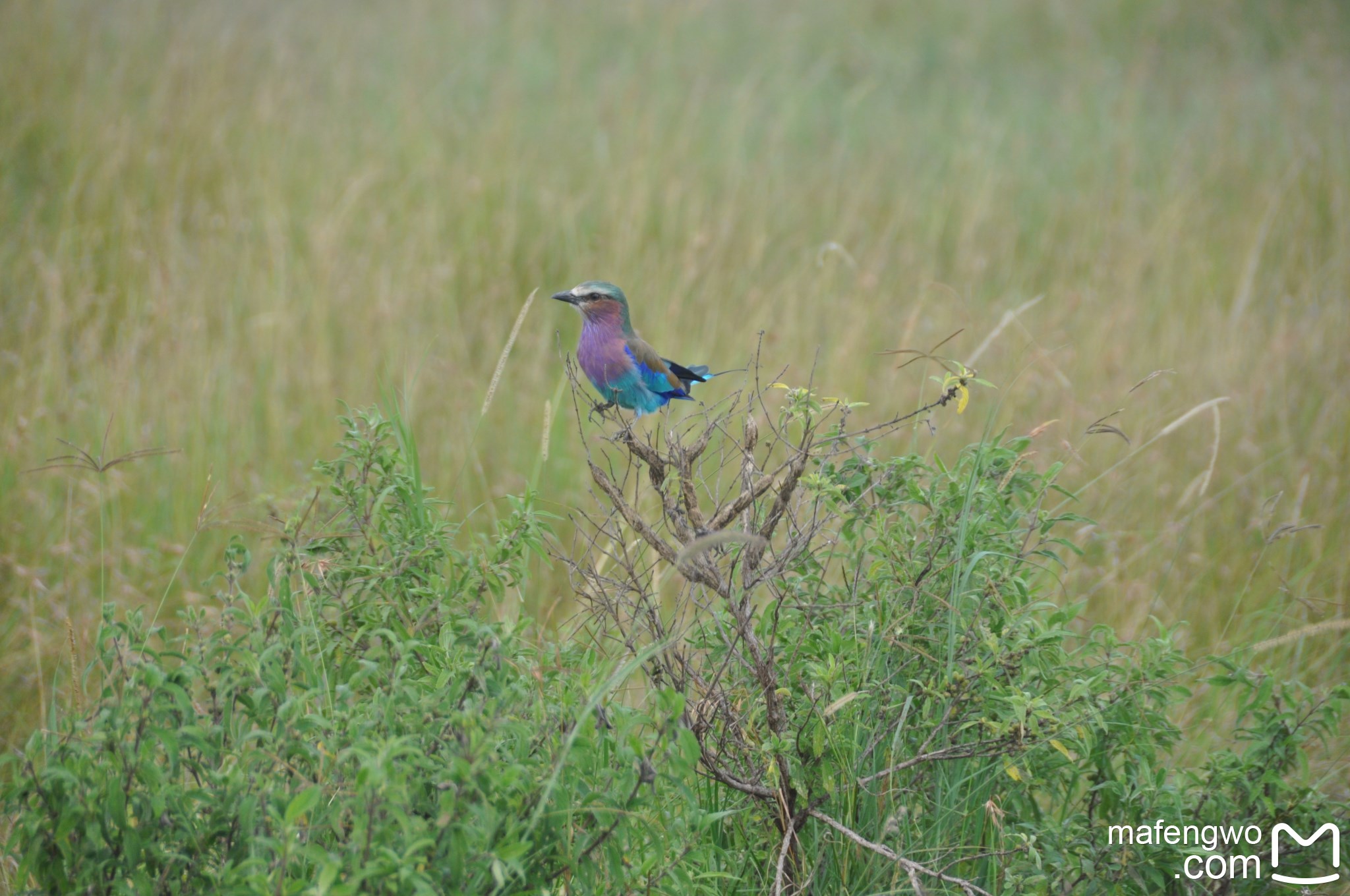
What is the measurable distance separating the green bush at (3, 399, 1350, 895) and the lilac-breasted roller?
0.22 metres

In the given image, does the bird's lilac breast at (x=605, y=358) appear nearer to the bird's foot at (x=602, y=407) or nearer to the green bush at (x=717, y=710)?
the bird's foot at (x=602, y=407)

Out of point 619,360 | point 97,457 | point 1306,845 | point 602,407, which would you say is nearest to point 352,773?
point 602,407

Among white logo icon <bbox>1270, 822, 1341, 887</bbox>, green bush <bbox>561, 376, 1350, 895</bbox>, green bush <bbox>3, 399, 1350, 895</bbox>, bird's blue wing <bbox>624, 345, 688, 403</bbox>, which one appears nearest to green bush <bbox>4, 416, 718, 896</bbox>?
green bush <bbox>3, 399, 1350, 895</bbox>

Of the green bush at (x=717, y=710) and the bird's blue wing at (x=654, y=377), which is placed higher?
the bird's blue wing at (x=654, y=377)

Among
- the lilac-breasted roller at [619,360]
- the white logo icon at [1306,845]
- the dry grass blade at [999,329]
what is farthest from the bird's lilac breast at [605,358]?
the white logo icon at [1306,845]

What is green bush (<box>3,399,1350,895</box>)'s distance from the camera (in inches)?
61.3

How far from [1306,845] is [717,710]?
1.11 meters

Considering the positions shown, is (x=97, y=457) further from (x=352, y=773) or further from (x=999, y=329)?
(x=999, y=329)

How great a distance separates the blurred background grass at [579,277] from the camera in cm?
363

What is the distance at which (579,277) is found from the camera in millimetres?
5191

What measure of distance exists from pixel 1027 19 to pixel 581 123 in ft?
23.2

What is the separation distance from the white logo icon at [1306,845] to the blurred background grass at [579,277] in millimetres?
727

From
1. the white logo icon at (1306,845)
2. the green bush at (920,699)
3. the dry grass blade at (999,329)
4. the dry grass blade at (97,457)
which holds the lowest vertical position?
the white logo icon at (1306,845)

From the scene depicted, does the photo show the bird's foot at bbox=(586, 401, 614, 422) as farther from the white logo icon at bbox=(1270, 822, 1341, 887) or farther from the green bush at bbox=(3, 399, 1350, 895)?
the white logo icon at bbox=(1270, 822, 1341, 887)
